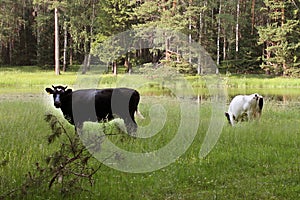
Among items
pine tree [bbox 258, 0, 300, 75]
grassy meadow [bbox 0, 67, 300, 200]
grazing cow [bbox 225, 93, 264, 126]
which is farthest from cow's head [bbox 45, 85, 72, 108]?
pine tree [bbox 258, 0, 300, 75]

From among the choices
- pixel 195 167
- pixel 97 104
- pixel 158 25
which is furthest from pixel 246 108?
pixel 158 25

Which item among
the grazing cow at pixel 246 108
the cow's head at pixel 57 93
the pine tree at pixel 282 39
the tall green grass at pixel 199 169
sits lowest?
the tall green grass at pixel 199 169

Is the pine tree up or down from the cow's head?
up

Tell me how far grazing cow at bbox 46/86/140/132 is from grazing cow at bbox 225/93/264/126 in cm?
298

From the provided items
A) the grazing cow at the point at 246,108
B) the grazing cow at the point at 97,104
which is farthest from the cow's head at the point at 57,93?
the grazing cow at the point at 246,108

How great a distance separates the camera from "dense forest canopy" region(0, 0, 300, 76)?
110 ft

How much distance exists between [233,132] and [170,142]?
6.24 ft

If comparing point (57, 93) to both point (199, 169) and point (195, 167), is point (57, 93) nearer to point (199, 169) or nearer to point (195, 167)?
point (195, 167)

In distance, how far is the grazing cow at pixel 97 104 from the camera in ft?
29.9

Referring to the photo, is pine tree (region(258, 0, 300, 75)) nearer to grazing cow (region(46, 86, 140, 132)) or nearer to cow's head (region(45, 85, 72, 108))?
grazing cow (region(46, 86, 140, 132))

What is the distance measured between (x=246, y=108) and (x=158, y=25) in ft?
69.4

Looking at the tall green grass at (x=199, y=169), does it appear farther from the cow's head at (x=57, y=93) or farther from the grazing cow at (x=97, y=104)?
the cow's head at (x=57, y=93)

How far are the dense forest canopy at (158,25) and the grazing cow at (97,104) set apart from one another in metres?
19.8

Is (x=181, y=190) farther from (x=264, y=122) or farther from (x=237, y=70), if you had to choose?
(x=237, y=70)
